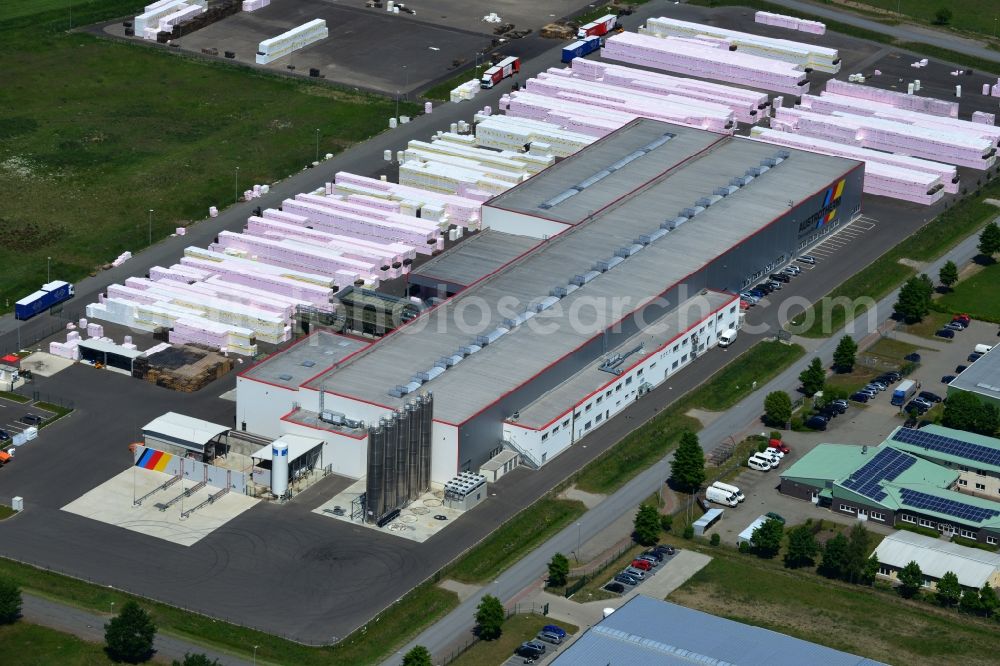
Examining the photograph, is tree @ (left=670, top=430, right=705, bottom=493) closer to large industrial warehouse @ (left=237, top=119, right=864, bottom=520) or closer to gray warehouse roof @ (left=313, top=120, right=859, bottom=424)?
large industrial warehouse @ (left=237, top=119, right=864, bottom=520)

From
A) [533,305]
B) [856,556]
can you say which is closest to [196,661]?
[856,556]

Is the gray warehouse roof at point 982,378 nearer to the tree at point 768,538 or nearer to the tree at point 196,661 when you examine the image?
the tree at point 768,538

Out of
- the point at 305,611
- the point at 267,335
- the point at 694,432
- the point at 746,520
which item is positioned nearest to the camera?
the point at 305,611

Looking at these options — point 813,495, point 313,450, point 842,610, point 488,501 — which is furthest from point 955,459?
point 313,450

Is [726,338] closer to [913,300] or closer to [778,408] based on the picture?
[778,408]

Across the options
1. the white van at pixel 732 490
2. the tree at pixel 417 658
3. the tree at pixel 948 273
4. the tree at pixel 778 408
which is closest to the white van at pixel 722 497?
the white van at pixel 732 490

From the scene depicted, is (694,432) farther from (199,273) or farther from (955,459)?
(199,273)
